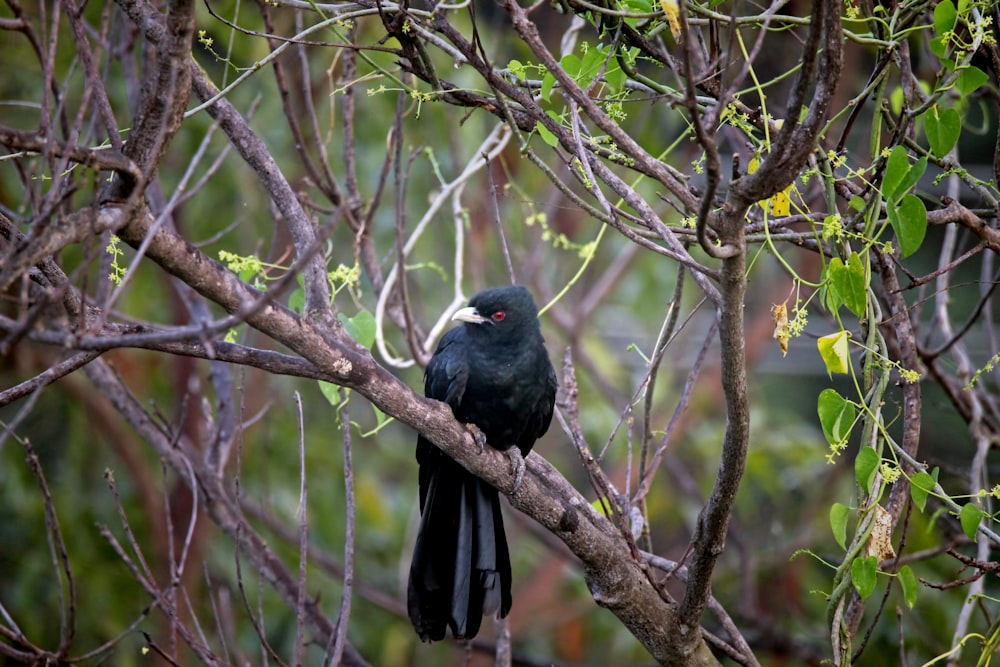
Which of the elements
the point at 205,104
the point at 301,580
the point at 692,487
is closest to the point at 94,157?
the point at 205,104

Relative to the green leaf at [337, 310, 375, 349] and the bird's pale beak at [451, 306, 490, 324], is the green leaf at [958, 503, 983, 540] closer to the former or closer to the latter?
the green leaf at [337, 310, 375, 349]

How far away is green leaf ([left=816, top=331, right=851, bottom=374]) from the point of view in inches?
86.6

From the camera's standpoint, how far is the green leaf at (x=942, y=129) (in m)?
2.46

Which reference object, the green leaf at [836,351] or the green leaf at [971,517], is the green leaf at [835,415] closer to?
the green leaf at [836,351]

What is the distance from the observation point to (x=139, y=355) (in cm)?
644

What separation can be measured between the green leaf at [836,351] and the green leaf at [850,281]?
165 mm

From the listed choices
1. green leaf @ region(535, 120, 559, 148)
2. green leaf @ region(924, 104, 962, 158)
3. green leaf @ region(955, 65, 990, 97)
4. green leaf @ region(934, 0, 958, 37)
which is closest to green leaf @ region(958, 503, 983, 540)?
green leaf @ region(924, 104, 962, 158)

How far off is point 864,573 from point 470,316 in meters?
1.96

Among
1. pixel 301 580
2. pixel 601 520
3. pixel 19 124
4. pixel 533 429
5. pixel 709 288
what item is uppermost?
pixel 19 124

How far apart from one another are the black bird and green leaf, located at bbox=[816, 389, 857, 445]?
3.98 feet

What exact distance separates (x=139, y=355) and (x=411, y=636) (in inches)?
118

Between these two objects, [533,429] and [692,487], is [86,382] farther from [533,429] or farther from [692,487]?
[692,487]

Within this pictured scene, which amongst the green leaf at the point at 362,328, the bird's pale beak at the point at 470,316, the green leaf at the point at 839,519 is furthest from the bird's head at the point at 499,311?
the green leaf at the point at 839,519

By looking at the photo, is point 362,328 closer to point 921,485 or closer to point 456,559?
point 456,559
